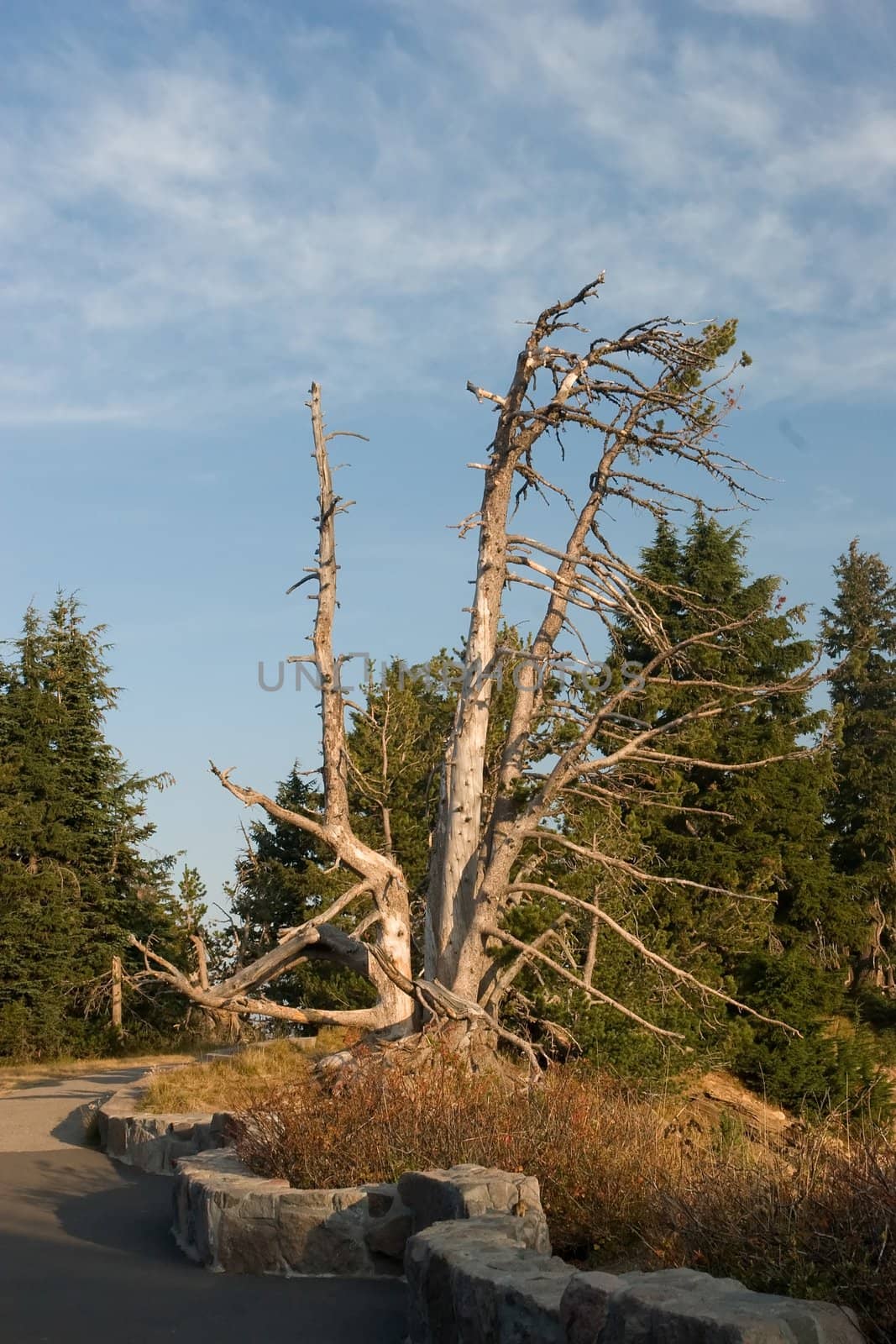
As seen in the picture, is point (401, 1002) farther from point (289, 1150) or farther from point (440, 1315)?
point (440, 1315)

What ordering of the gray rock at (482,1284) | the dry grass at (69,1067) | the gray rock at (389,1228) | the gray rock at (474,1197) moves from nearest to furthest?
the gray rock at (482,1284) < the gray rock at (474,1197) < the gray rock at (389,1228) < the dry grass at (69,1067)

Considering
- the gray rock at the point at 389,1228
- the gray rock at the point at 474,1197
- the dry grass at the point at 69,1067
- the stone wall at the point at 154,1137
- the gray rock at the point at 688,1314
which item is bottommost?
the dry grass at the point at 69,1067

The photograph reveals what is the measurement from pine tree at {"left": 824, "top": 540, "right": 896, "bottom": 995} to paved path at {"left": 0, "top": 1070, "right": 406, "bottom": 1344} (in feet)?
Result: 81.8

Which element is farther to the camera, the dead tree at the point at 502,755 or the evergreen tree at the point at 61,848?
the evergreen tree at the point at 61,848

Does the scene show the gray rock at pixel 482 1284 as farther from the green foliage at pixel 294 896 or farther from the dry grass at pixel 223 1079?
the green foliage at pixel 294 896

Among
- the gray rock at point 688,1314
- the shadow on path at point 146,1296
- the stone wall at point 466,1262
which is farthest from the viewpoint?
the shadow on path at point 146,1296

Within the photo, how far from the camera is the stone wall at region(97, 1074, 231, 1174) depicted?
1182cm

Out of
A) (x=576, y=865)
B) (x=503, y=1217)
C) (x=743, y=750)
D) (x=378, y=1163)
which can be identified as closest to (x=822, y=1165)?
(x=503, y=1217)

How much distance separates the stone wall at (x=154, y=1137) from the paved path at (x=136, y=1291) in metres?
0.78

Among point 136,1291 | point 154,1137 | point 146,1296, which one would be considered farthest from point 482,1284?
point 154,1137

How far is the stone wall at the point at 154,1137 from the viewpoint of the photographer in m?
11.8

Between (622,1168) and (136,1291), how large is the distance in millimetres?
2928

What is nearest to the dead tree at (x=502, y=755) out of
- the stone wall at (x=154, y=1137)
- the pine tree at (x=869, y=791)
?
the stone wall at (x=154, y=1137)

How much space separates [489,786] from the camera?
1570 cm
